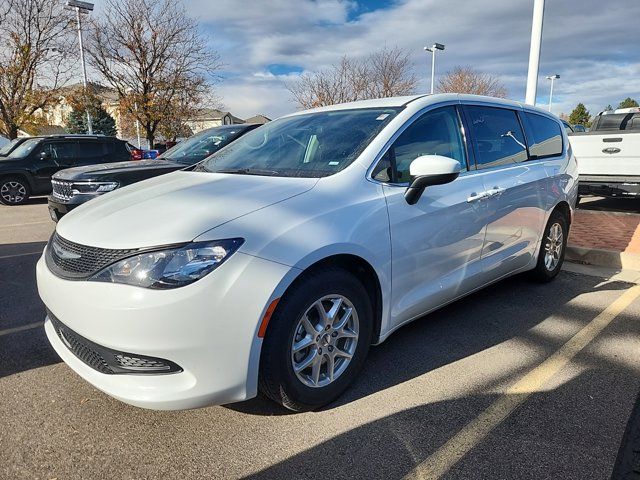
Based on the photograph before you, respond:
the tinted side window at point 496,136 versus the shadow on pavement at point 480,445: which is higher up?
the tinted side window at point 496,136

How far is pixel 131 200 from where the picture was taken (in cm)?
279

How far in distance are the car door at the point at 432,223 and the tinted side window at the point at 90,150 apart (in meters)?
10.8

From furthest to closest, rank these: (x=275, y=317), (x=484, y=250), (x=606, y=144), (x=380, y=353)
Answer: (x=606, y=144), (x=484, y=250), (x=380, y=353), (x=275, y=317)

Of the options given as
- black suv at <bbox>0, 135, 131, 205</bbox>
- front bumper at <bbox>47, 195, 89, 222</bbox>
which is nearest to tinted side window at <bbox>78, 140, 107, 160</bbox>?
black suv at <bbox>0, 135, 131, 205</bbox>

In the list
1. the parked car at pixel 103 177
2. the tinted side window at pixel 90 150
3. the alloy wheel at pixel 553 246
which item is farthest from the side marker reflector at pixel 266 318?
the tinted side window at pixel 90 150

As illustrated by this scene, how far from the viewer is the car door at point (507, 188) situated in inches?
144

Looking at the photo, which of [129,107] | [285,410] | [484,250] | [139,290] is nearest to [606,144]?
[484,250]

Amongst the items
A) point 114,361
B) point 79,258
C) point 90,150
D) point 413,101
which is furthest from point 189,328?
point 90,150

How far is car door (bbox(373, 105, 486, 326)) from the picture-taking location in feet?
9.43

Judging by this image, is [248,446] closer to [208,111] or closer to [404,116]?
[404,116]

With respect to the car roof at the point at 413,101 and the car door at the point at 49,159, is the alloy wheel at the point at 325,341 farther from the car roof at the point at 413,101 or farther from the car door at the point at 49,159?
the car door at the point at 49,159

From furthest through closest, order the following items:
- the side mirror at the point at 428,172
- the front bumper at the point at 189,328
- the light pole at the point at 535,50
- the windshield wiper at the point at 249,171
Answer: the light pole at the point at 535,50
the windshield wiper at the point at 249,171
the side mirror at the point at 428,172
the front bumper at the point at 189,328

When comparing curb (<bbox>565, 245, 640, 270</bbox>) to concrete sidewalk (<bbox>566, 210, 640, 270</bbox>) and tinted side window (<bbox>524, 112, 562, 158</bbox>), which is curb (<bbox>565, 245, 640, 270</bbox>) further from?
tinted side window (<bbox>524, 112, 562, 158</bbox>)

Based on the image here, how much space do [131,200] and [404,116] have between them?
180 centimetres
